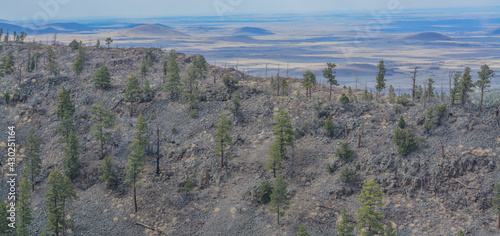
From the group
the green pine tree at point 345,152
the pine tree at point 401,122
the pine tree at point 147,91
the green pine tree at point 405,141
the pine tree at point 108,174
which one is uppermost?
the pine tree at point 147,91

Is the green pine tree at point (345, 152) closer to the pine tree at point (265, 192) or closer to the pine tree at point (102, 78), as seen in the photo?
the pine tree at point (265, 192)

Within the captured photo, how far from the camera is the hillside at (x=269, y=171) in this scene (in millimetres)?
67750

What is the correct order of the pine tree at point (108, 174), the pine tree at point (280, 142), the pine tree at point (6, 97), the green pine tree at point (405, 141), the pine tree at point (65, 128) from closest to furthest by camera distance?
1. the green pine tree at point (405, 141)
2. the pine tree at point (280, 142)
3. the pine tree at point (108, 174)
4. the pine tree at point (65, 128)
5. the pine tree at point (6, 97)

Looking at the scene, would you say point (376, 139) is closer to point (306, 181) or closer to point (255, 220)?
point (306, 181)

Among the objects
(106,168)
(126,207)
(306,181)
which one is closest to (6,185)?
(106,168)

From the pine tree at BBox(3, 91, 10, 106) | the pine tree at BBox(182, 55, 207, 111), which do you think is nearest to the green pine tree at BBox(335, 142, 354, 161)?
the pine tree at BBox(182, 55, 207, 111)

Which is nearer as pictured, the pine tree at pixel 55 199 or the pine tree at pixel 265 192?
the pine tree at pixel 55 199

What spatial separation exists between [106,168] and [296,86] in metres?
53.2

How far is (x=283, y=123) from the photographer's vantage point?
78.2m

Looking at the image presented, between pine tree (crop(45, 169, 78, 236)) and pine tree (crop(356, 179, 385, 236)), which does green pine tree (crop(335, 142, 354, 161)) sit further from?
pine tree (crop(45, 169, 78, 236))

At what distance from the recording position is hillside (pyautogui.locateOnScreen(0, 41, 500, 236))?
Answer: 6775 centimetres

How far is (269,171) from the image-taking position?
80312mm

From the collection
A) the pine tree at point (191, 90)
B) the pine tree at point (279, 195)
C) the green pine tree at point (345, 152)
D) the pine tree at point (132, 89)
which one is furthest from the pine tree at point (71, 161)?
the green pine tree at point (345, 152)

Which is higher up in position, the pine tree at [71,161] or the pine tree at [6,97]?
the pine tree at [6,97]
